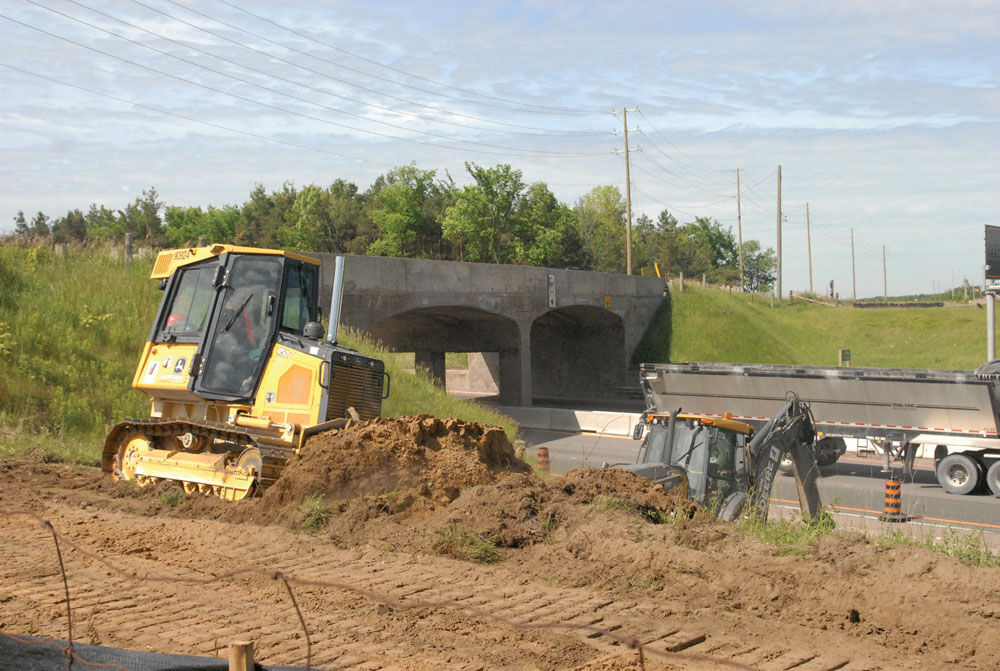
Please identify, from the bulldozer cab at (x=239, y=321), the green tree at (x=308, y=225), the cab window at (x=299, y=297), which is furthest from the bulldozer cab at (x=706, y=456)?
the green tree at (x=308, y=225)

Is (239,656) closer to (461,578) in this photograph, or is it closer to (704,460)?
(461,578)

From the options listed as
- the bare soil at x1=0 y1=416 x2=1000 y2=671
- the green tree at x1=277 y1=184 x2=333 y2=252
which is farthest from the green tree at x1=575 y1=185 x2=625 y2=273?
the bare soil at x1=0 y1=416 x2=1000 y2=671

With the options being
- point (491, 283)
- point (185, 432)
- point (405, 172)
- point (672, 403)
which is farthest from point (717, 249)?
point (185, 432)

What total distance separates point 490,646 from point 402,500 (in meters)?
3.66

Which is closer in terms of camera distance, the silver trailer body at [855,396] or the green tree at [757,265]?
the silver trailer body at [855,396]

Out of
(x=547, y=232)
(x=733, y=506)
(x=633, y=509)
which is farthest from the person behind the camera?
(x=547, y=232)

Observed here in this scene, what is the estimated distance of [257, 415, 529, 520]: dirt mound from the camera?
9.23m

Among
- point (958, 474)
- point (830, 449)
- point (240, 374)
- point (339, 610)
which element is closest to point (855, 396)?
point (830, 449)

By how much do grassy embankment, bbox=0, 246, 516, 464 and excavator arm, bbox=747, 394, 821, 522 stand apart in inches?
396

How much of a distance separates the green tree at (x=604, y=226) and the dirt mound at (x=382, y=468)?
7022cm

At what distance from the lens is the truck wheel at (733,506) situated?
1020 centimetres

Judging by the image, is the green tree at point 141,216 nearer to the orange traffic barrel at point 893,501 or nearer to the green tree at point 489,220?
the green tree at point 489,220

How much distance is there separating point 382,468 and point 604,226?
83.3 m

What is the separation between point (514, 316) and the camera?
33344 millimetres
